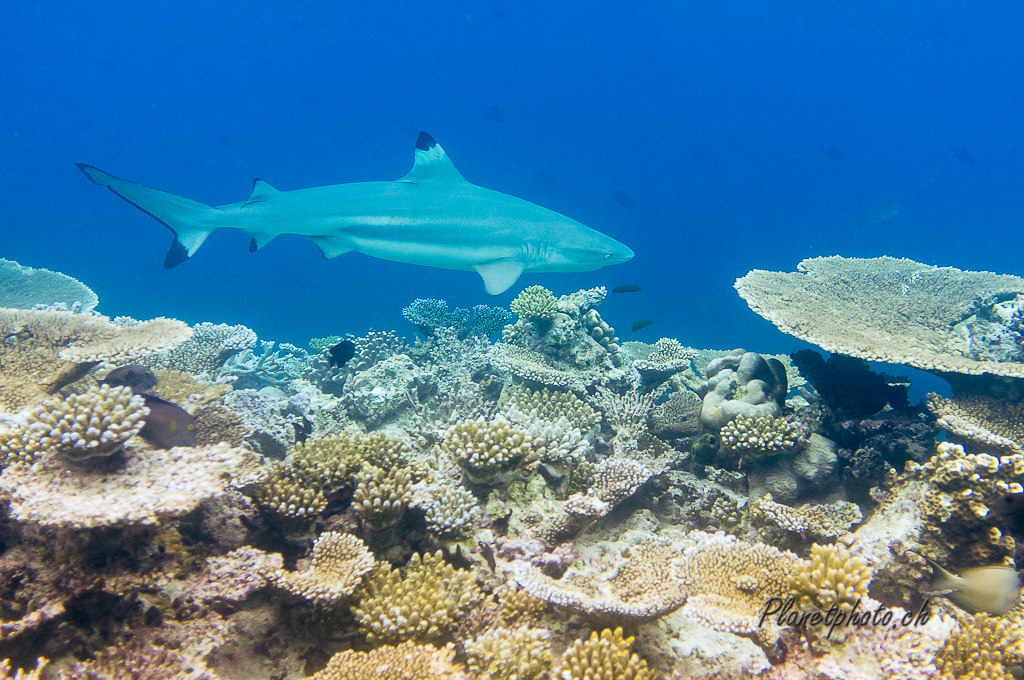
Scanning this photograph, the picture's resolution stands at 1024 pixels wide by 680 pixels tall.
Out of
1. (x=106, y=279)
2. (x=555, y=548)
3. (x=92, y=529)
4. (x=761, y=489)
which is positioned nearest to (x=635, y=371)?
(x=761, y=489)

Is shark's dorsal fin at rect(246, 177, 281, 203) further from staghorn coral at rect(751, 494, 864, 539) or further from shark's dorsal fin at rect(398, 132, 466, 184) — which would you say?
staghorn coral at rect(751, 494, 864, 539)

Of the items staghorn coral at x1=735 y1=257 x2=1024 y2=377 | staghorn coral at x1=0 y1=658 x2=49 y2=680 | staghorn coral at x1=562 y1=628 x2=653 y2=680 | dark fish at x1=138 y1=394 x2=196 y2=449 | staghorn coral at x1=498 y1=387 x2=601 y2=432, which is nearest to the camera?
staghorn coral at x1=0 y1=658 x2=49 y2=680

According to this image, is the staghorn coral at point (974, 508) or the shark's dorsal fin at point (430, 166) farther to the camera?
the shark's dorsal fin at point (430, 166)

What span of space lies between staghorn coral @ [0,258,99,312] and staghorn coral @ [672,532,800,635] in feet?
44.4

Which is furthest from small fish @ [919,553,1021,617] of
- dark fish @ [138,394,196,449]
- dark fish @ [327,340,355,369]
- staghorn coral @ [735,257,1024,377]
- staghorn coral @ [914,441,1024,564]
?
dark fish @ [327,340,355,369]

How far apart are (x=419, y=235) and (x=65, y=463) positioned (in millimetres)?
5093

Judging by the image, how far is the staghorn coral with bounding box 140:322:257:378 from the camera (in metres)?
7.77

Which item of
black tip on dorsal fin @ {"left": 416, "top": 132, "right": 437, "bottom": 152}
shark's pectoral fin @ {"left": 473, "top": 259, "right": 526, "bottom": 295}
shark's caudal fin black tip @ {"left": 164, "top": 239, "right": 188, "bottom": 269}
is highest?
black tip on dorsal fin @ {"left": 416, "top": 132, "right": 437, "bottom": 152}

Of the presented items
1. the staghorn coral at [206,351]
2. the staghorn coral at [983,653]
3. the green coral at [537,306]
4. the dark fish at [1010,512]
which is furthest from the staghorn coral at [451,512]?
the staghorn coral at [206,351]

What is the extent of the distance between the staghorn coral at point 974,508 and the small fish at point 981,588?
0.47 ft

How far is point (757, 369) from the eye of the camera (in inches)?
221

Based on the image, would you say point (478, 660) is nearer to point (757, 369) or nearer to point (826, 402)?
point (757, 369)

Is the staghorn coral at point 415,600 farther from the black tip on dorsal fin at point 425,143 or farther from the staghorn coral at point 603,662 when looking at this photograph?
the black tip on dorsal fin at point 425,143

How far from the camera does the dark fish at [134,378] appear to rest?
466 centimetres
